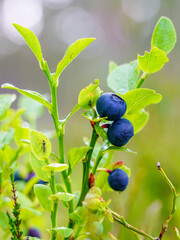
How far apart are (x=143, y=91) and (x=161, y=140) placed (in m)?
1.13

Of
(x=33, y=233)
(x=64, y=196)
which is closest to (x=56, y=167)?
(x=64, y=196)

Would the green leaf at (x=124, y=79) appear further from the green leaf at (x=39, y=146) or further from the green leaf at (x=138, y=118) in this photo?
the green leaf at (x=39, y=146)

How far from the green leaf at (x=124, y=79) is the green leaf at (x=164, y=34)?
0.06m

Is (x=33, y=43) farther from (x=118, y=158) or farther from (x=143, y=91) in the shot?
(x=118, y=158)

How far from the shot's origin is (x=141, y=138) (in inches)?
65.6

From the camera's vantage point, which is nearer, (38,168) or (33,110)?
(38,168)

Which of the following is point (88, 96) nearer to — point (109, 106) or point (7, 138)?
point (109, 106)

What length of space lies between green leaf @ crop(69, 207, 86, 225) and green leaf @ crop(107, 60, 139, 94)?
0.23 metres

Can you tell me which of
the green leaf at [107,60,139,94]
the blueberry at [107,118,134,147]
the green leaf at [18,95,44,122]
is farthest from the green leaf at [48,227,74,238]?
the green leaf at [18,95,44,122]

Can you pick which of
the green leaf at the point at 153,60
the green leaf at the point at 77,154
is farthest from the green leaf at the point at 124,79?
the green leaf at the point at 77,154

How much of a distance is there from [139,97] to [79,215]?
21 cm

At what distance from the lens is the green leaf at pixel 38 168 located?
0.48 m

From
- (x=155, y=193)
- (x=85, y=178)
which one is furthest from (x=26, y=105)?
(x=155, y=193)

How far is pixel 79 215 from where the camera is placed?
458 millimetres
